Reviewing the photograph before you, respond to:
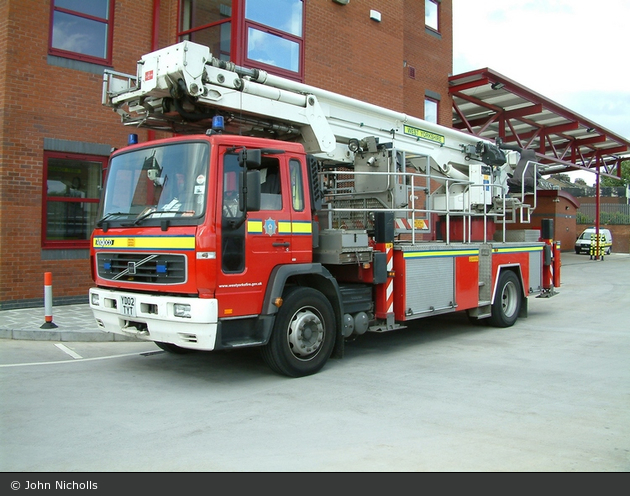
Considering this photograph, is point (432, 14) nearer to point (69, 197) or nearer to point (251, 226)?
point (69, 197)

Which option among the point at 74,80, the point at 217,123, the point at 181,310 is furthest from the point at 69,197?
the point at 181,310

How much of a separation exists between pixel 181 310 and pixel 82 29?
8.54m

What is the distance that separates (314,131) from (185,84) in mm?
2007

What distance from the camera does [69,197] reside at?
39.0 feet

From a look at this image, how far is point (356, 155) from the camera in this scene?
29.6ft

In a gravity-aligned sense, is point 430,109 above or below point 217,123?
above

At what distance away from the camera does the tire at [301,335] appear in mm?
6578

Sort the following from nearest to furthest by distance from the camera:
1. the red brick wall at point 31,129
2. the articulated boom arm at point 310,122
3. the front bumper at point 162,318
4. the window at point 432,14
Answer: the front bumper at point 162,318 → the articulated boom arm at point 310,122 → the red brick wall at point 31,129 → the window at point 432,14

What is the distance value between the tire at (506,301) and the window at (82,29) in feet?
29.8

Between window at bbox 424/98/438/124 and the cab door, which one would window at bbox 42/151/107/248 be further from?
window at bbox 424/98/438/124

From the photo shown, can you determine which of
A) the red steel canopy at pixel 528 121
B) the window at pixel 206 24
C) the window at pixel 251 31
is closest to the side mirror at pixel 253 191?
the window at pixel 251 31

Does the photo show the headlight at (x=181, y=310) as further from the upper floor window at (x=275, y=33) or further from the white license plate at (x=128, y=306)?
the upper floor window at (x=275, y=33)
